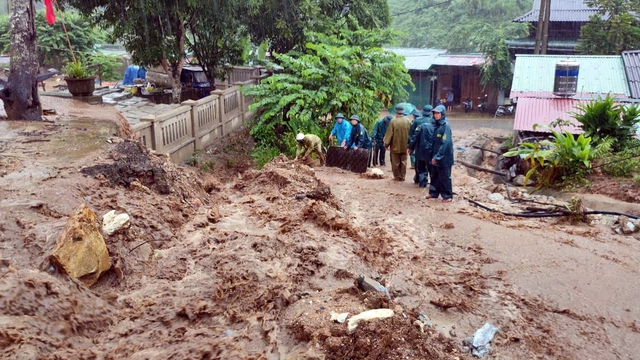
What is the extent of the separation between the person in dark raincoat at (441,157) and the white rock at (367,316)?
489 centimetres

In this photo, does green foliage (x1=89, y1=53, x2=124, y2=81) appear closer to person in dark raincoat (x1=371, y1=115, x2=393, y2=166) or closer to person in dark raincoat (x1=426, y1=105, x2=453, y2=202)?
person in dark raincoat (x1=371, y1=115, x2=393, y2=166)

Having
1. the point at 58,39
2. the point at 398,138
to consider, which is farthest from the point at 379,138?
the point at 58,39

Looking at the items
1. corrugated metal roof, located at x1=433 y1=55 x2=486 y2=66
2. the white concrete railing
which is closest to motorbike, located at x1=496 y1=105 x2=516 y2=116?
corrugated metal roof, located at x1=433 y1=55 x2=486 y2=66

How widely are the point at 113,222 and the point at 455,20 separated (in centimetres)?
3512

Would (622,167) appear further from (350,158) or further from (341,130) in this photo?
(341,130)

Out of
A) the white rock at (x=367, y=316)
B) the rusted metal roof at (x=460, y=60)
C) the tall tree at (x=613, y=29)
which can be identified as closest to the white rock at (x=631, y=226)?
the white rock at (x=367, y=316)

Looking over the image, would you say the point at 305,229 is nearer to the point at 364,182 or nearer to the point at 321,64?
the point at 364,182

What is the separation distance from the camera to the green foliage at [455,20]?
34.0m

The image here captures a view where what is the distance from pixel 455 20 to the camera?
36.7 metres

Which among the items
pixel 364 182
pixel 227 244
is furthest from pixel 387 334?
pixel 364 182

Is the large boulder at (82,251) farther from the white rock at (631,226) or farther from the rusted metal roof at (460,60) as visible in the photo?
the rusted metal roof at (460,60)

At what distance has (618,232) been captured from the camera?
7965 millimetres

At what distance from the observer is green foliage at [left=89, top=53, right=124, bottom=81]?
2577cm

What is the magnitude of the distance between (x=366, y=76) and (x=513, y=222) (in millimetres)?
7850
